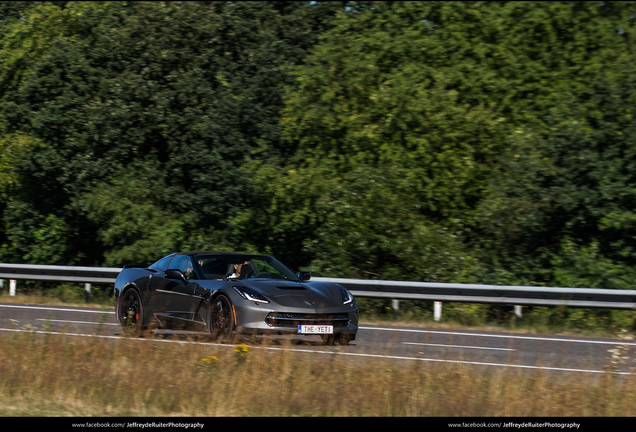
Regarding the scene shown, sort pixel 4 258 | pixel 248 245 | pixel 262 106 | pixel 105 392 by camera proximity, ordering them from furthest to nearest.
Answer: pixel 4 258 < pixel 262 106 < pixel 248 245 < pixel 105 392

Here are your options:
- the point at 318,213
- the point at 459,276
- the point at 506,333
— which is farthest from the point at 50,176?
the point at 506,333

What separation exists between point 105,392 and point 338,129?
56.2 ft

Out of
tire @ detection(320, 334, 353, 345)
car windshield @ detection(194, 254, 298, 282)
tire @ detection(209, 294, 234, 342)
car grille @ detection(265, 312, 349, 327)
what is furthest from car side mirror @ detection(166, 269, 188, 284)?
tire @ detection(320, 334, 353, 345)

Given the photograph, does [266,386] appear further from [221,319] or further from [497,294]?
[497,294]

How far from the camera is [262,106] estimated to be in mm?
24562

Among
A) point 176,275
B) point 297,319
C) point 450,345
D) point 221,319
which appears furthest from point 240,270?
point 450,345

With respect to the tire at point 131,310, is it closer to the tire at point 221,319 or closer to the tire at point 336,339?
the tire at point 221,319

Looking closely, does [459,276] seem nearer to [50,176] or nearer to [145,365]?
[145,365]

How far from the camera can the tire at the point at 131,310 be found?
11586 mm

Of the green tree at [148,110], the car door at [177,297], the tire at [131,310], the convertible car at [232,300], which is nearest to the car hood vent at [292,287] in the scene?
the convertible car at [232,300]

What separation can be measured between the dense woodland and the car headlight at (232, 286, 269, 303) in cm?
920

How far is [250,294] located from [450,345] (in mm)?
3308

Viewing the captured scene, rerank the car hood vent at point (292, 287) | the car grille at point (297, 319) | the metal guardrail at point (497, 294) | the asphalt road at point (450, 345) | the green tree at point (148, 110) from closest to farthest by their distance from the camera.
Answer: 1. the asphalt road at point (450, 345)
2. the car grille at point (297, 319)
3. the car hood vent at point (292, 287)
4. the metal guardrail at point (497, 294)
5. the green tree at point (148, 110)

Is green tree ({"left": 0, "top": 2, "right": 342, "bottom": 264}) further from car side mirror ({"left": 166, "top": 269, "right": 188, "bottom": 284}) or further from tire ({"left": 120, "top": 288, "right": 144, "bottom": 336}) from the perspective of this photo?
car side mirror ({"left": 166, "top": 269, "right": 188, "bottom": 284})
